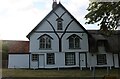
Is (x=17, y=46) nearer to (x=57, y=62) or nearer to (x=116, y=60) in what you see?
(x=57, y=62)

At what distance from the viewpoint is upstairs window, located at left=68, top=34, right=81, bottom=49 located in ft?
96.0

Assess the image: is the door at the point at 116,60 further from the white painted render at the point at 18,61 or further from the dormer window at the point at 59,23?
the white painted render at the point at 18,61

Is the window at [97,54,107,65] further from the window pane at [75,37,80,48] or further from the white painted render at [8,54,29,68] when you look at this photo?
the white painted render at [8,54,29,68]

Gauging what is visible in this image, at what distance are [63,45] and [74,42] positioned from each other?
1119mm

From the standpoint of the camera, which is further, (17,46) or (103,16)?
(17,46)

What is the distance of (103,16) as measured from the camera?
829 inches

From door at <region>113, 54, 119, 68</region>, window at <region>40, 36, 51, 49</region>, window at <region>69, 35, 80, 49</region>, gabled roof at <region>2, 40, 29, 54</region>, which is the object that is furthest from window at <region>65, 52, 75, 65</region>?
door at <region>113, 54, 119, 68</region>

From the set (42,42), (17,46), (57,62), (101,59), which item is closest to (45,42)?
(42,42)

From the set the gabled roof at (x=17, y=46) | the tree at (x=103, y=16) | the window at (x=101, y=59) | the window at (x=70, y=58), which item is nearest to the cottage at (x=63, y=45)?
the window at (x=70, y=58)

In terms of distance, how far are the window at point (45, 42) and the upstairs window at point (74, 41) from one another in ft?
6.62

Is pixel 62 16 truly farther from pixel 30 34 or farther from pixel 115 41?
pixel 115 41

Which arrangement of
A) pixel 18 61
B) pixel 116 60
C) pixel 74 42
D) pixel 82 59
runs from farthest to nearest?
pixel 116 60
pixel 18 61
pixel 74 42
pixel 82 59

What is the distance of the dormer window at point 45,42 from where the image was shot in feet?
95.0

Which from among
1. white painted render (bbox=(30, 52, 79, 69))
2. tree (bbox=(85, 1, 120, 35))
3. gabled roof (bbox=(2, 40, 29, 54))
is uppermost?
tree (bbox=(85, 1, 120, 35))
